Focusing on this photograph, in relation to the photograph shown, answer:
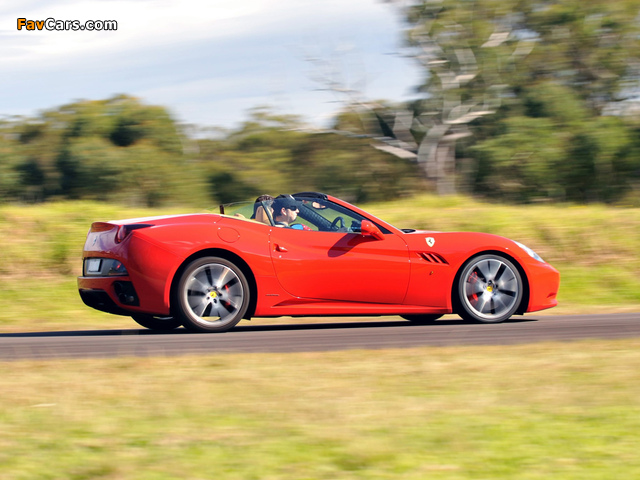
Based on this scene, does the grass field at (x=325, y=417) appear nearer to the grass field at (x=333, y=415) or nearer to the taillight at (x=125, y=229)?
the grass field at (x=333, y=415)

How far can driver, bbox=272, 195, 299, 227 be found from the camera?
779 centimetres

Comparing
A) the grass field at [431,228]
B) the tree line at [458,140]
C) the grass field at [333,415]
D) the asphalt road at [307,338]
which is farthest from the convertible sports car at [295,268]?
the tree line at [458,140]

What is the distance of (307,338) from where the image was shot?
713 centimetres

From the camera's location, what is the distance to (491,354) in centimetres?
593

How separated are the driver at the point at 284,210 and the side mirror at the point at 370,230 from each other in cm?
65

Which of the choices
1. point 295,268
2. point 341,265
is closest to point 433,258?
point 341,265

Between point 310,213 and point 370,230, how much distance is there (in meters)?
0.60

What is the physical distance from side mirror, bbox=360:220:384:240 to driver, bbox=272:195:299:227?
65 cm

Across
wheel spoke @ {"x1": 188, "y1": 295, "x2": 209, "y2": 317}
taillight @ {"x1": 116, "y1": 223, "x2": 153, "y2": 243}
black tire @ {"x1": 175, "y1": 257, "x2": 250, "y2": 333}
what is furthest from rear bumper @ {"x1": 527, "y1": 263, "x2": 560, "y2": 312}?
taillight @ {"x1": 116, "y1": 223, "x2": 153, "y2": 243}

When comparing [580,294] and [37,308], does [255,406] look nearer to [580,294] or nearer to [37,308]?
[37,308]

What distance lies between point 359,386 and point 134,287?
3049mm

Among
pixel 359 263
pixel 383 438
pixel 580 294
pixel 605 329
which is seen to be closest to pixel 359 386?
pixel 383 438

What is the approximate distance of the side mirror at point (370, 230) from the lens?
7715mm

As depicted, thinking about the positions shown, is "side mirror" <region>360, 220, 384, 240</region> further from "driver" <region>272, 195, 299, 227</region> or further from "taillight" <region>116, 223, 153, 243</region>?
"taillight" <region>116, 223, 153, 243</region>
